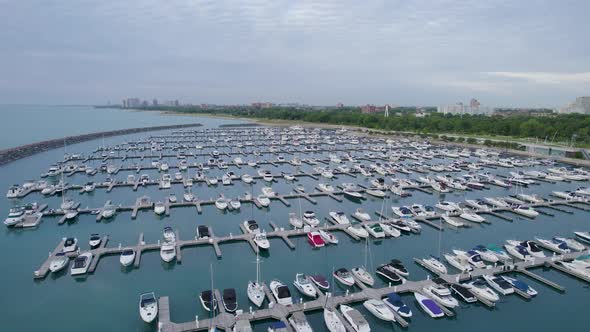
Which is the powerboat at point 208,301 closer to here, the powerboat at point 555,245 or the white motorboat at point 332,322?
the white motorboat at point 332,322

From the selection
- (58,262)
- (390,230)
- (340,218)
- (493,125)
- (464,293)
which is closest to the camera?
(464,293)

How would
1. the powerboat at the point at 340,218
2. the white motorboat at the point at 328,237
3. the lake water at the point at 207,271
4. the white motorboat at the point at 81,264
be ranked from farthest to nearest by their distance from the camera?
the powerboat at the point at 340,218 → the white motorboat at the point at 328,237 → the white motorboat at the point at 81,264 → the lake water at the point at 207,271

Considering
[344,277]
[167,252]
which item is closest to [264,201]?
[167,252]

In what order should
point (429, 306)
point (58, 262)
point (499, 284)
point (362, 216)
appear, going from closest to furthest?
point (429, 306) → point (499, 284) → point (58, 262) → point (362, 216)

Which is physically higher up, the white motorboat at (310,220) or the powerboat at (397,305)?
the white motorboat at (310,220)

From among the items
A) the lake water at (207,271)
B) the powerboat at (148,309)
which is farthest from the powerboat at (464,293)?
the powerboat at (148,309)

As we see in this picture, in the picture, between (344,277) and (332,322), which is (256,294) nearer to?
(332,322)

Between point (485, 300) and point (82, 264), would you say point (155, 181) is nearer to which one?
point (82, 264)
